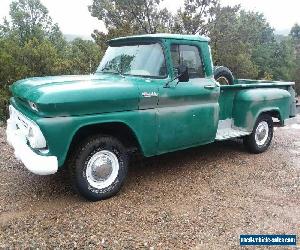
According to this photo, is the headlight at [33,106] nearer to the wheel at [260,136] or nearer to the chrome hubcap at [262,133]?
the wheel at [260,136]

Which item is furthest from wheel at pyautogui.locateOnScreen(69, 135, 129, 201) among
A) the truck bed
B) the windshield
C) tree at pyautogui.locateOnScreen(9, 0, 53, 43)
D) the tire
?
tree at pyautogui.locateOnScreen(9, 0, 53, 43)

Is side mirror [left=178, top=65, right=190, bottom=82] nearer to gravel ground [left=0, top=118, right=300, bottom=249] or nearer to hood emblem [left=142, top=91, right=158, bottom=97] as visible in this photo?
hood emblem [left=142, top=91, right=158, bottom=97]

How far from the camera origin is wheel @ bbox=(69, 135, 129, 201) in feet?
14.2

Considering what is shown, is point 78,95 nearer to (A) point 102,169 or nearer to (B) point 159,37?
(A) point 102,169

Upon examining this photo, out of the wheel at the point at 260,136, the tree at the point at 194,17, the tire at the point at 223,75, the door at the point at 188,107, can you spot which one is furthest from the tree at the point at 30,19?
the door at the point at 188,107

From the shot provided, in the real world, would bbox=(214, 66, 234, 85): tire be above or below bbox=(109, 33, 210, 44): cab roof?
below

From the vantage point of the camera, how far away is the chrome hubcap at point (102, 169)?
4.44 m

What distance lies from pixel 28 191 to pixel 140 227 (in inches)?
70.0

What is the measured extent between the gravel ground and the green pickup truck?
1.50ft

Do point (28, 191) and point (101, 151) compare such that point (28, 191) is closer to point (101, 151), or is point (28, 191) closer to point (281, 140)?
point (101, 151)

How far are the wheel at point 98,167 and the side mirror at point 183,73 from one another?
129 cm

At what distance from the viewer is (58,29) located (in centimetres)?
5097

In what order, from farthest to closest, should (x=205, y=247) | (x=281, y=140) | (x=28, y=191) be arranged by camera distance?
(x=281, y=140) → (x=28, y=191) → (x=205, y=247)

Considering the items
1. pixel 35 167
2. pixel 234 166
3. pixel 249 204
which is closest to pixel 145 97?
pixel 35 167
